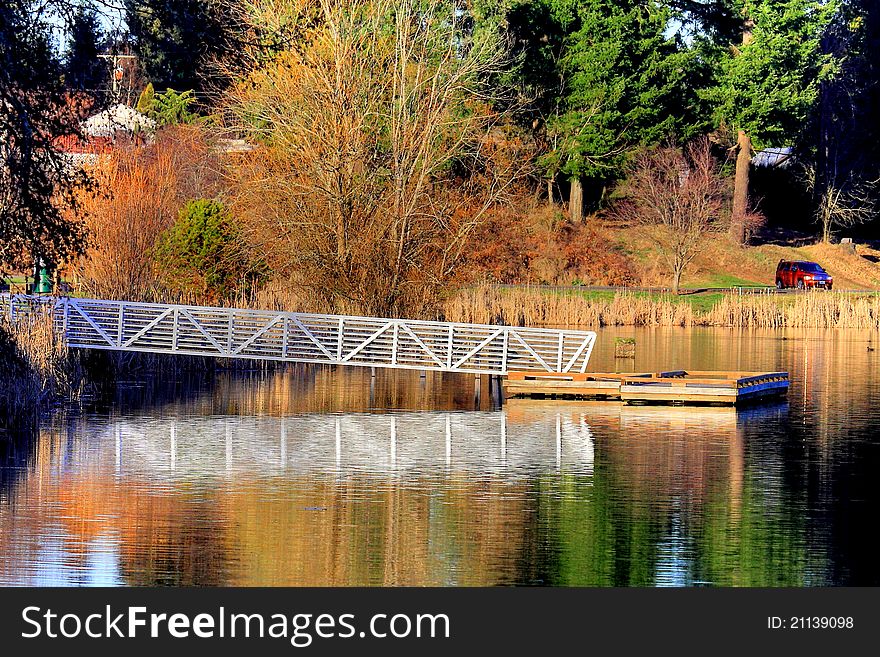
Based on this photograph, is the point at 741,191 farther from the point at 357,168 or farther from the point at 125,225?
the point at 125,225

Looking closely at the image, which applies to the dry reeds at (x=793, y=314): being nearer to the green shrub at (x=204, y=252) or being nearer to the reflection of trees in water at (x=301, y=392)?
the reflection of trees in water at (x=301, y=392)

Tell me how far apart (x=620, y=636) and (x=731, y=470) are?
943 cm

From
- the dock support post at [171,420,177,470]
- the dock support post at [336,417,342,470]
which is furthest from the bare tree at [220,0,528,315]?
the dock support post at [171,420,177,470]

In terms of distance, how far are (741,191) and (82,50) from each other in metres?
63.7

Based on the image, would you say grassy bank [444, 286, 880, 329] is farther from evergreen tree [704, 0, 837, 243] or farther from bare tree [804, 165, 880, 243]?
bare tree [804, 165, 880, 243]

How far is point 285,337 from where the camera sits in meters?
32.5

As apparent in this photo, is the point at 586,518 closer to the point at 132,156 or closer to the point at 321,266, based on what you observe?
the point at 321,266

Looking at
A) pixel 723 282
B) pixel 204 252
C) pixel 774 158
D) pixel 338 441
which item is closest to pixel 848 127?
pixel 774 158

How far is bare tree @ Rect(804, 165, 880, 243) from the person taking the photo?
273 feet

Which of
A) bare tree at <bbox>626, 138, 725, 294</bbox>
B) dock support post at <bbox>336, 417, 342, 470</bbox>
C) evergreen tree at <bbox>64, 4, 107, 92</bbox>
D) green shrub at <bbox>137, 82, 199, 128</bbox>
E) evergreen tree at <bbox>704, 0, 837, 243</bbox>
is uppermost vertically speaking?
evergreen tree at <bbox>704, 0, 837, 243</bbox>

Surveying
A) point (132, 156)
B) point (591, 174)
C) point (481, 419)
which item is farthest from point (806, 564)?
point (591, 174)

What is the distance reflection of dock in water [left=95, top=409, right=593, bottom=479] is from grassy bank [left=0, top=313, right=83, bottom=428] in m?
1.57

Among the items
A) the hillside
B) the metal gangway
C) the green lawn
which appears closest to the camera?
the metal gangway

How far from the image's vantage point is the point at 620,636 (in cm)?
1301
